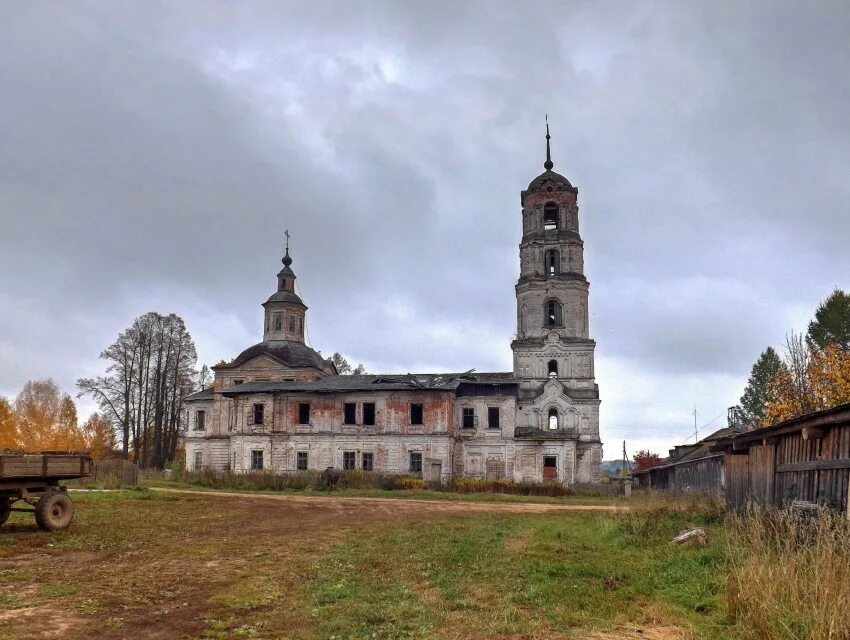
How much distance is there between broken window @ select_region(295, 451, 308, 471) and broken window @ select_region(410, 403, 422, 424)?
6.84 m

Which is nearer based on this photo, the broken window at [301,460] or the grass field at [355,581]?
the grass field at [355,581]

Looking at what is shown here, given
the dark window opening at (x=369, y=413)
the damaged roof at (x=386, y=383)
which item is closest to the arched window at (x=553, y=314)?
the damaged roof at (x=386, y=383)

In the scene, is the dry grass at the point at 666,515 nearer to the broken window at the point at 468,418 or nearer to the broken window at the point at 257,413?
the broken window at the point at 468,418

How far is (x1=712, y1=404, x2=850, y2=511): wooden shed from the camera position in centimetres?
977

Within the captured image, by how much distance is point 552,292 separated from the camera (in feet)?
145

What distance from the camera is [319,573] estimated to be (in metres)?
9.48

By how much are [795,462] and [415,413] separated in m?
29.8

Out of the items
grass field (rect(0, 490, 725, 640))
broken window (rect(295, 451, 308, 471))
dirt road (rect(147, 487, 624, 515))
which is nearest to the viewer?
grass field (rect(0, 490, 725, 640))

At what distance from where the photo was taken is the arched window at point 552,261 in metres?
45.0

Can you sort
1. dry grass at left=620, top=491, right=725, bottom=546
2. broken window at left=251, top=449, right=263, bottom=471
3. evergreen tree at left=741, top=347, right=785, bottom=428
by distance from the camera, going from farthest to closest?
evergreen tree at left=741, top=347, right=785, bottom=428 < broken window at left=251, top=449, right=263, bottom=471 < dry grass at left=620, top=491, right=725, bottom=546

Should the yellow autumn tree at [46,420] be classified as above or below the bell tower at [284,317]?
below

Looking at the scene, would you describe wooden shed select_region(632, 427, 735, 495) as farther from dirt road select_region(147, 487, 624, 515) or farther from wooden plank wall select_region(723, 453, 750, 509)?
dirt road select_region(147, 487, 624, 515)

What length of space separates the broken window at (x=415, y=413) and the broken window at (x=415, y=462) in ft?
6.04

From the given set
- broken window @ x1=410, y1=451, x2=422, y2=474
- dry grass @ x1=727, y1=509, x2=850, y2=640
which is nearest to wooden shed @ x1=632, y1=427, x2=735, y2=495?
dry grass @ x1=727, y1=509, x2=850, y2=640
